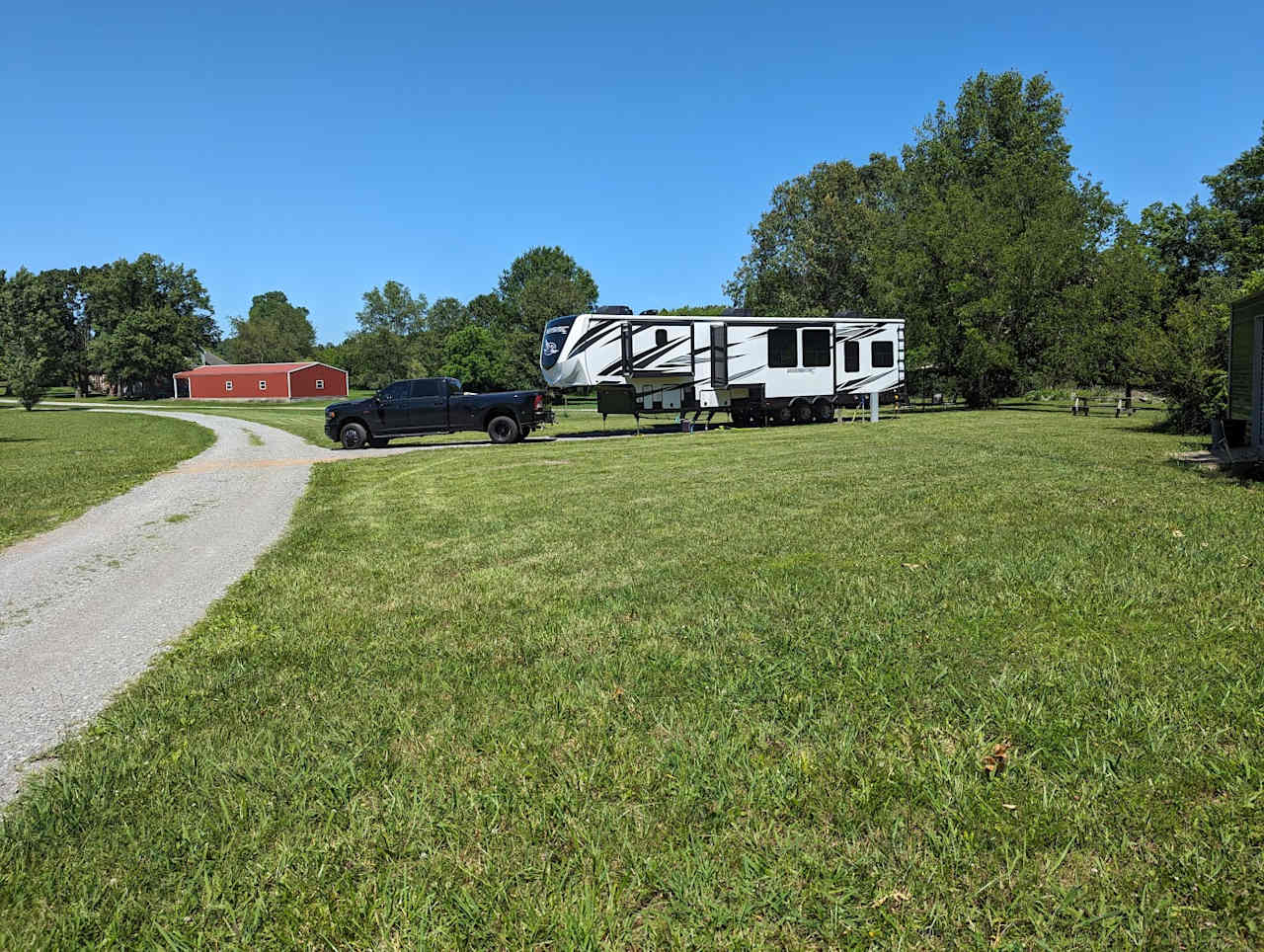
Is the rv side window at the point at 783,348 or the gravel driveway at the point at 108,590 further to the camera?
the rv side window at the point at 783,348

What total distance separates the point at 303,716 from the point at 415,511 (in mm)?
6145

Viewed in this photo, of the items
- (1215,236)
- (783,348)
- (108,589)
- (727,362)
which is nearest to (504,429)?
(727,362)

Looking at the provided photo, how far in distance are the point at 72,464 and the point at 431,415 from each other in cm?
829

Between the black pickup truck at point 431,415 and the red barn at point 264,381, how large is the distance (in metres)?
64.1

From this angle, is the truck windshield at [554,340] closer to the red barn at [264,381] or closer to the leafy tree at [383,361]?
the red barn at [264,381]

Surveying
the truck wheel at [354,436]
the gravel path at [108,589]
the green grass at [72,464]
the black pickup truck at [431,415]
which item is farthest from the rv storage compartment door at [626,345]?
the green grass at [72,464]

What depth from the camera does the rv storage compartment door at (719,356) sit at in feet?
77.0

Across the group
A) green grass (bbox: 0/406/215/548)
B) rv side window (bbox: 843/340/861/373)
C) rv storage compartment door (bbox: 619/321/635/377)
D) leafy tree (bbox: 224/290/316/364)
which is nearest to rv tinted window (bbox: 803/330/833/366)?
rv side window (bbox: 843/340/861/373)

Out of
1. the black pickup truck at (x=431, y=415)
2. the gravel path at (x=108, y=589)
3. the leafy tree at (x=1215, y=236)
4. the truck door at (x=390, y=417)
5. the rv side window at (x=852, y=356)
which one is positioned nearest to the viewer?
the gravel path at (x=108, y=589)

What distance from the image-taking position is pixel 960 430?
19.5 meters

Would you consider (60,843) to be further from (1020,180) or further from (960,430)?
(1020,180)

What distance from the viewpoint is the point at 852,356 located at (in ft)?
85.3

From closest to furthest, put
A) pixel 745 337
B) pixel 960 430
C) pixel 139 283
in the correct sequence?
pixel 960 430 < pixel 745 337 < pixel 139 283

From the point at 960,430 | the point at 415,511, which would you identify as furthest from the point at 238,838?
the point at 960,430
